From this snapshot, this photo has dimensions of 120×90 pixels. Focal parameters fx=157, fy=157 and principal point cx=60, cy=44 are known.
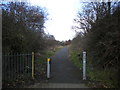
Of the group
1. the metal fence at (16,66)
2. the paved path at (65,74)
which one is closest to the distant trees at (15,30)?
the metal fence at (16,66)

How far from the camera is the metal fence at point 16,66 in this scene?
6789 millimetres

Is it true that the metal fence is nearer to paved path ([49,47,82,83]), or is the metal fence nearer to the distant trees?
the distant trees

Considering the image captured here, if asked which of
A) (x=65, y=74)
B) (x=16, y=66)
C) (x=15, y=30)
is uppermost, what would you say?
(x=15, y=30)

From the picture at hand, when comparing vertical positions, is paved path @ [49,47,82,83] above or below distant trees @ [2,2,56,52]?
below

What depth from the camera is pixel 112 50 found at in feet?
22.5

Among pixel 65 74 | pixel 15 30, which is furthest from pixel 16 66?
pixel 65 74

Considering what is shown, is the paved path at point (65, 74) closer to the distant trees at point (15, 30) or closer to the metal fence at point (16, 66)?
the metal fence at point (16, 66)

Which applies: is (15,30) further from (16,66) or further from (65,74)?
(65,74)

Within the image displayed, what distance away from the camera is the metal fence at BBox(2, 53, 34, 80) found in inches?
267

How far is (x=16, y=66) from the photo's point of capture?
747 centimetres

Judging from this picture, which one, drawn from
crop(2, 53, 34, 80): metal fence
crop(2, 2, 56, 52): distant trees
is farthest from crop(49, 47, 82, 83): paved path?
crop(2, 2, 56, 52): distant trees

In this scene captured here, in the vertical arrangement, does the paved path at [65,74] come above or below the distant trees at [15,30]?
below

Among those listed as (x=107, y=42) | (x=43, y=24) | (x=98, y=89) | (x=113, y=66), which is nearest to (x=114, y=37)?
(x=107, y=42)

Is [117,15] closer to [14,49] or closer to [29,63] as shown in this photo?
[29,63]
